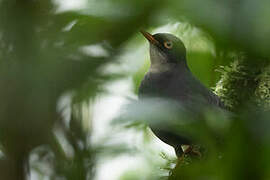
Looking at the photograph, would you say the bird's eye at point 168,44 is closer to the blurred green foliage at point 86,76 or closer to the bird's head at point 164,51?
the bird's head at point 164,51

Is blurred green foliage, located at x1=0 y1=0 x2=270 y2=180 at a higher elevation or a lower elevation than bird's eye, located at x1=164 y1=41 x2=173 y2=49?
higher

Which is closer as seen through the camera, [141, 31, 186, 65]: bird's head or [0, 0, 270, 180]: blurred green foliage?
[0, 0, 270, 180]: blurred green foliage

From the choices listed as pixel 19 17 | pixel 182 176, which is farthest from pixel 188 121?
pixel 19 17

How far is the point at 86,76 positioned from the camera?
0.33m

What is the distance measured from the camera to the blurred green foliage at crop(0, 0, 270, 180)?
11.6 inches

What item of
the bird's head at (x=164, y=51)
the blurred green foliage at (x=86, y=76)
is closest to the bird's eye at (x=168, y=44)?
the bird's head at (x=164, y=51)

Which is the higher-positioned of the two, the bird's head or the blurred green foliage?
the blurred green foliage

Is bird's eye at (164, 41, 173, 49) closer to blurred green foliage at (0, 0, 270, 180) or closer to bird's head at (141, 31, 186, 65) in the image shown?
bird's head at (141, 31, 186, 65)

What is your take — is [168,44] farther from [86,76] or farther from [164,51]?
[86,76]

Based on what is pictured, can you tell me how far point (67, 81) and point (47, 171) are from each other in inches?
3.5

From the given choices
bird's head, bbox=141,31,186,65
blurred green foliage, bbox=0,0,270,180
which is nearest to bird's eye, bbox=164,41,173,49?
bird's head, bbox=141,31,186,65

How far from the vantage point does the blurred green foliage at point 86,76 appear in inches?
11.6

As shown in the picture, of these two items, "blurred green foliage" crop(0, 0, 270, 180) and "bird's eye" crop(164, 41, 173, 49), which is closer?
"blurred green foliage" crop(0, 0, 270, 180)

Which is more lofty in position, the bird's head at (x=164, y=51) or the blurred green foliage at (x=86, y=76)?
the blurred green foliage at (x=86, y=76)
